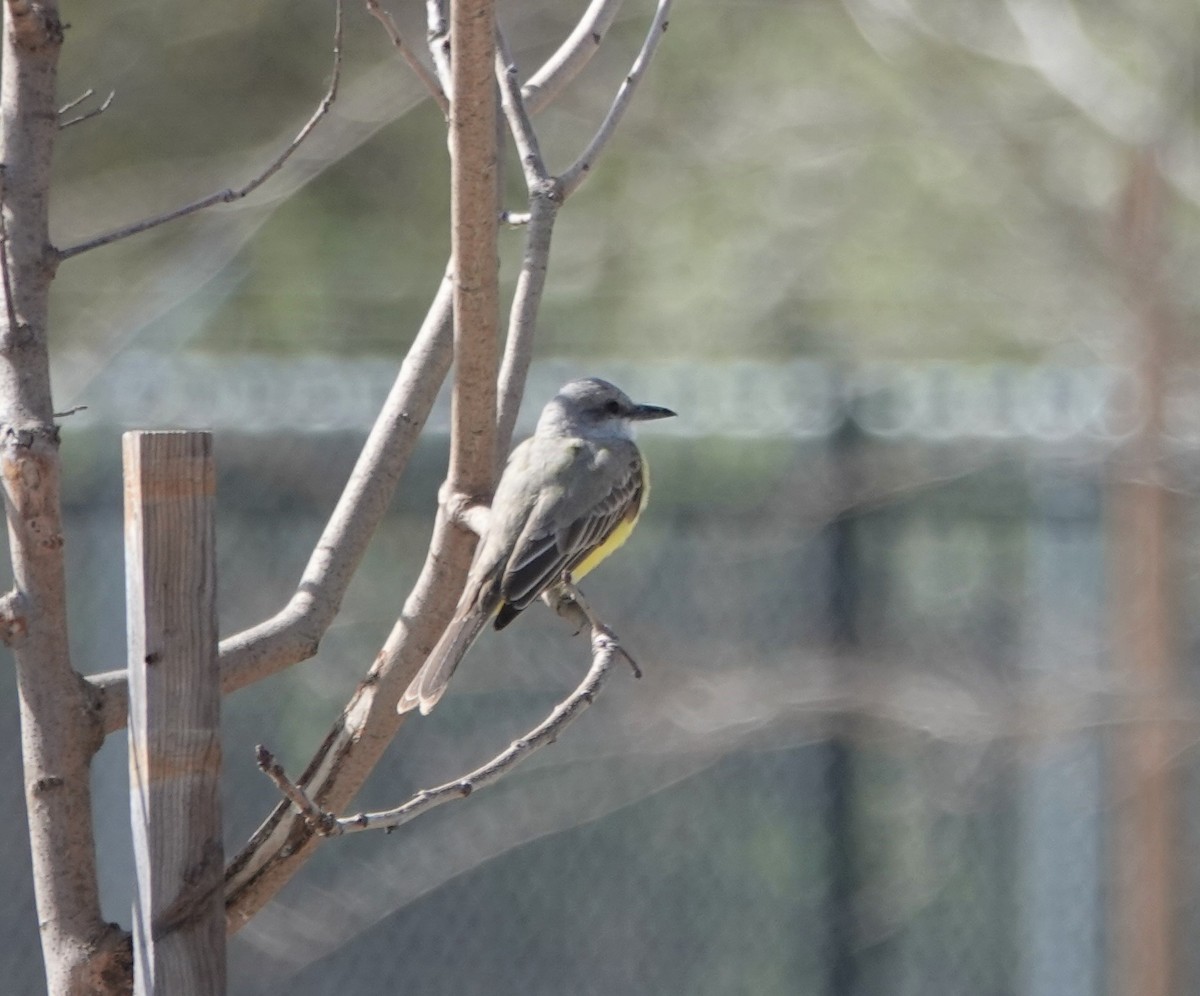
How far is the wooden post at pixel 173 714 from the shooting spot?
2.14 metres

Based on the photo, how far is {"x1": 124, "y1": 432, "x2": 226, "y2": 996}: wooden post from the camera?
2139 mm

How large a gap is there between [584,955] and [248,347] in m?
7.61

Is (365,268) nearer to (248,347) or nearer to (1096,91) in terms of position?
(248,347)

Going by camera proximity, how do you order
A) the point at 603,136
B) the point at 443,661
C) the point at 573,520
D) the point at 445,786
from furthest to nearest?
the point at 573,520 < the point at 443,661 < the point at 603,136 < the point at 445,786

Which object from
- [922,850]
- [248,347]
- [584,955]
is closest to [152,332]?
[248,347]

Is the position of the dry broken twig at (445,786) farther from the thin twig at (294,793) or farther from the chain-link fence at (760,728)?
the chain-link fence at (760,728)

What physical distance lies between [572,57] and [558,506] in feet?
5.07

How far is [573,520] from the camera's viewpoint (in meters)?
4.71

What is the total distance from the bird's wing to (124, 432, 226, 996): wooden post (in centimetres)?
221

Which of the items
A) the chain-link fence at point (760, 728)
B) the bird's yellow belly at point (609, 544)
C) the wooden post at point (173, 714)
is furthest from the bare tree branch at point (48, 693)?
the chain-link fence at point (760, 728)

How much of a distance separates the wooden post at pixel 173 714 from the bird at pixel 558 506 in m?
1.32

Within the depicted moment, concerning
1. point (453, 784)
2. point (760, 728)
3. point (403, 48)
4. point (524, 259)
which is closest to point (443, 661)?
point (524, 259)

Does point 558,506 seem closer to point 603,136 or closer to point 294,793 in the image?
point 603,136

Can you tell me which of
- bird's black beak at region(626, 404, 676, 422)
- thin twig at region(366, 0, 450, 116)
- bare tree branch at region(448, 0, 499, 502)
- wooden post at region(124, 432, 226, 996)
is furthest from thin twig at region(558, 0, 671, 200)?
bird's black beak at region(626, 404, 676, 422)
